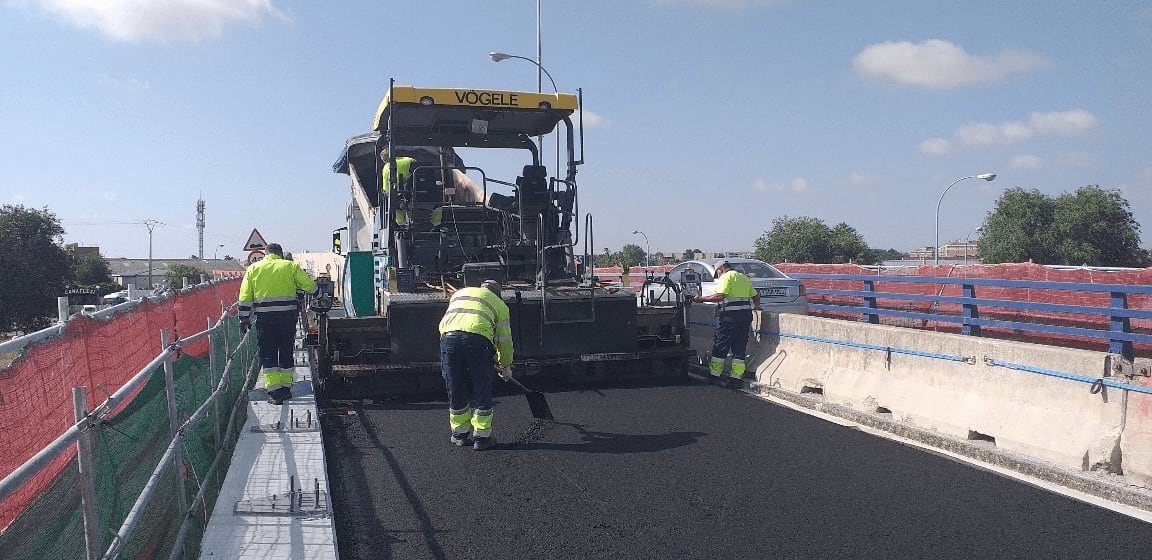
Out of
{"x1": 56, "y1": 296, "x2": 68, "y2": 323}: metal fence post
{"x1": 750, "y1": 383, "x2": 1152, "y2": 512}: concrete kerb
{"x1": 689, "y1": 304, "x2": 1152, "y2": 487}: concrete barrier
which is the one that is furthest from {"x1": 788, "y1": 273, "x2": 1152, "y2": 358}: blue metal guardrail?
{"x1": 56, "y1": 296, "x2": 68, "y2": 323}: metal fence post

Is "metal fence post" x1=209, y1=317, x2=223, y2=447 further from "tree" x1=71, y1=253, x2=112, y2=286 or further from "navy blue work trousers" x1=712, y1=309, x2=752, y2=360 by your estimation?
"tree" x1=71, y1=253, x2=112, y2=286

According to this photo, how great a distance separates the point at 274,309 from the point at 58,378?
3892 mm

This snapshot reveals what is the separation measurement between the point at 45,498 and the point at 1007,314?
50.7 feet

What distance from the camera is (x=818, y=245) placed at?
47.7m

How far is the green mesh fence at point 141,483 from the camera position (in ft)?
8.62

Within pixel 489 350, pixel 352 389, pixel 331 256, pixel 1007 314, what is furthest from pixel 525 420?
pixel 1007 314

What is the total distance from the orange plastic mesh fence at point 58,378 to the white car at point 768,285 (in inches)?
338

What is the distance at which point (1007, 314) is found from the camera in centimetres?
1511

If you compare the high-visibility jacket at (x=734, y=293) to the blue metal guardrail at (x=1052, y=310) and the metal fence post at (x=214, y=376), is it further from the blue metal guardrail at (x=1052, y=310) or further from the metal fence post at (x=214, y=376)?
the metal fence post at (x=214, y=376)

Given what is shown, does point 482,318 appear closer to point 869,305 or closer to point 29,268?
point 869,305

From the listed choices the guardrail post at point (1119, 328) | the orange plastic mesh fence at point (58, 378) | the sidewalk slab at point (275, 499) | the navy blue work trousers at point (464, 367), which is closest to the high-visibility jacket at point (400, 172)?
the orange plastic mesh fence at point (58, 378)

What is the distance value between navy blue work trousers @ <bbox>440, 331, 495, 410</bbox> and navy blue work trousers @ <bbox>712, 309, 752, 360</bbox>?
346cm

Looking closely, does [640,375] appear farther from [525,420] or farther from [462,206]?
[462,206]

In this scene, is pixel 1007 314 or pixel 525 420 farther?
pixel 1007 314
